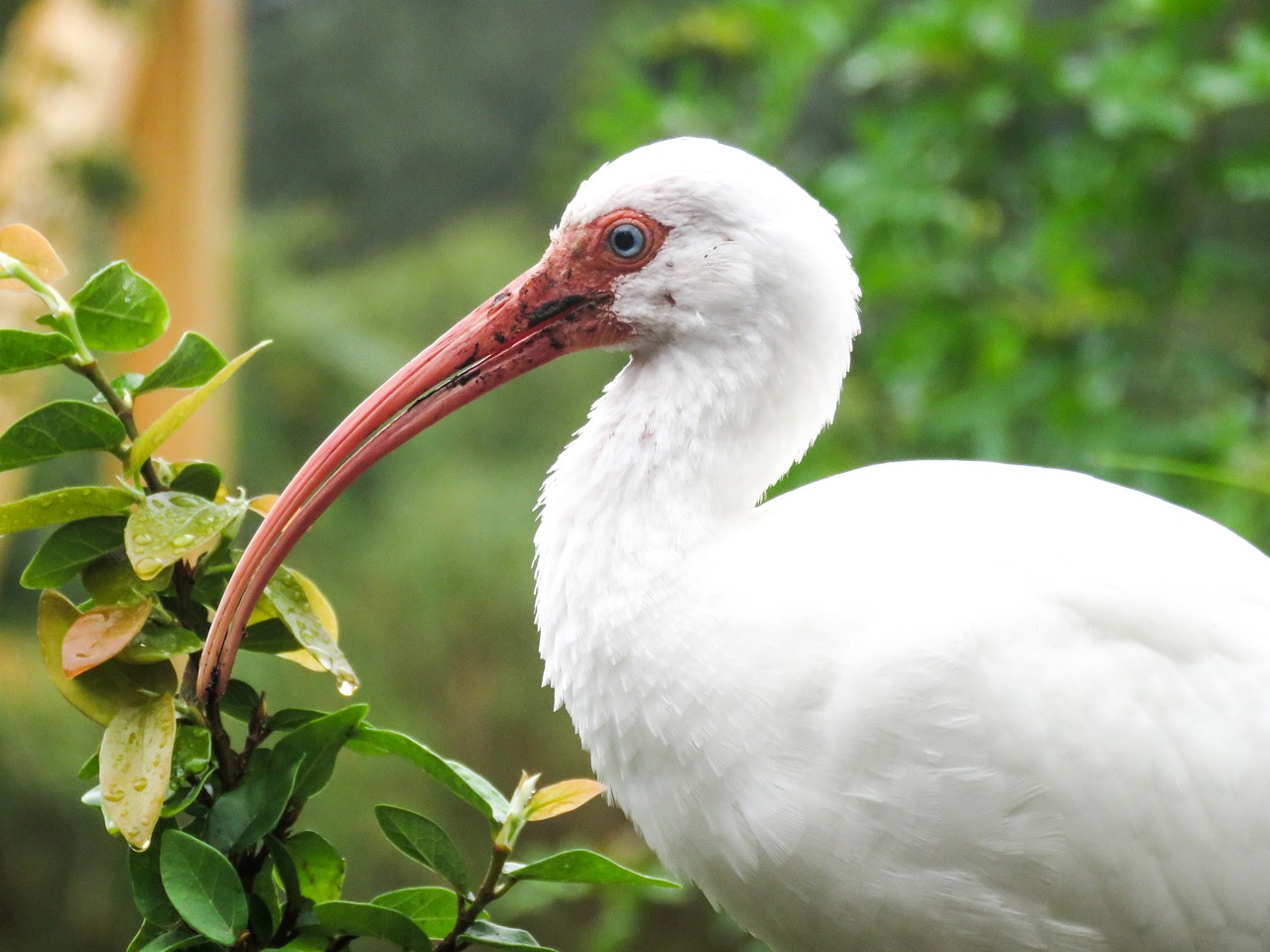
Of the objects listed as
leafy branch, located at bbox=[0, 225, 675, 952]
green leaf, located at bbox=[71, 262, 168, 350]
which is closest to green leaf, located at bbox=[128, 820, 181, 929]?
leafy branch, located at bbox=[0, 225, 675, 952]

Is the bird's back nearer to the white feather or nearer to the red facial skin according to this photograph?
the white feather

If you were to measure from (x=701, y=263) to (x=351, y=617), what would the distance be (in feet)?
14.4

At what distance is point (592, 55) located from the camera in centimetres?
717

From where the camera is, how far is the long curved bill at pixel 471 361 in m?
1.56

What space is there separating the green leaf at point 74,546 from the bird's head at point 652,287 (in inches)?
13.2

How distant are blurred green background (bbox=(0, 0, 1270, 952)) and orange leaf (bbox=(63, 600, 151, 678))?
4.24 feet

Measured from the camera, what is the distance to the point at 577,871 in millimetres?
1272

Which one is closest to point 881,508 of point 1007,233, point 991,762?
point 991,762

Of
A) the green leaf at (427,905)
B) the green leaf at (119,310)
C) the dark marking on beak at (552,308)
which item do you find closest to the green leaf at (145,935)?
the green leaf at (427,905)

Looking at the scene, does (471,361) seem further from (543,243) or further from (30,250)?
(543,243)

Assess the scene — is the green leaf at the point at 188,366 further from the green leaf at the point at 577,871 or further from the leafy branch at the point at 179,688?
the green leaf at the point at 577,871

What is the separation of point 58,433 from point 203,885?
41 centimetres

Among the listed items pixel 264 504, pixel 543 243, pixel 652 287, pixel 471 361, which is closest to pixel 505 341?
pixel 471 361

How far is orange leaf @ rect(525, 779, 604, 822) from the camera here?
1315mm
